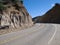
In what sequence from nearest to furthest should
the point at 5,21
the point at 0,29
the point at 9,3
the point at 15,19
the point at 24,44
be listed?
the point at 24,44
the point at 0,29
the point at 5,21
the point at 15,19
the point at 9,3

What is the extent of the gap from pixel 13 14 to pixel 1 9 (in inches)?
165

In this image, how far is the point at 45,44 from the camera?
1206 cm

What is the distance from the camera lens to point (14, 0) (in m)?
45.8

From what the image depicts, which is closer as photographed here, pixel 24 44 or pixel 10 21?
pixel 24 44

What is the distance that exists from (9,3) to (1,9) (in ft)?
29.6

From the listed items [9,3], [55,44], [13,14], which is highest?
[9,3]

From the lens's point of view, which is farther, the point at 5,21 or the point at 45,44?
the point at 5,21

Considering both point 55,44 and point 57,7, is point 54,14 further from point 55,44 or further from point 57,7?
point 55,44

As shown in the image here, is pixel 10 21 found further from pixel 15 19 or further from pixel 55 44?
pixel 55 44

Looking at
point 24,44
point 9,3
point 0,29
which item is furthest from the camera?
point 9,3

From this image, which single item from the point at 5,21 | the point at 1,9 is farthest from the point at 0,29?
the point at 1,9

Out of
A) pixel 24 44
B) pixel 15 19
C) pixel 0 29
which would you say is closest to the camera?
pixel 24 44

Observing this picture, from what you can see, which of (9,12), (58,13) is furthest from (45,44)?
(58,13)

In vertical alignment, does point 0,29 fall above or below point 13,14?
below
